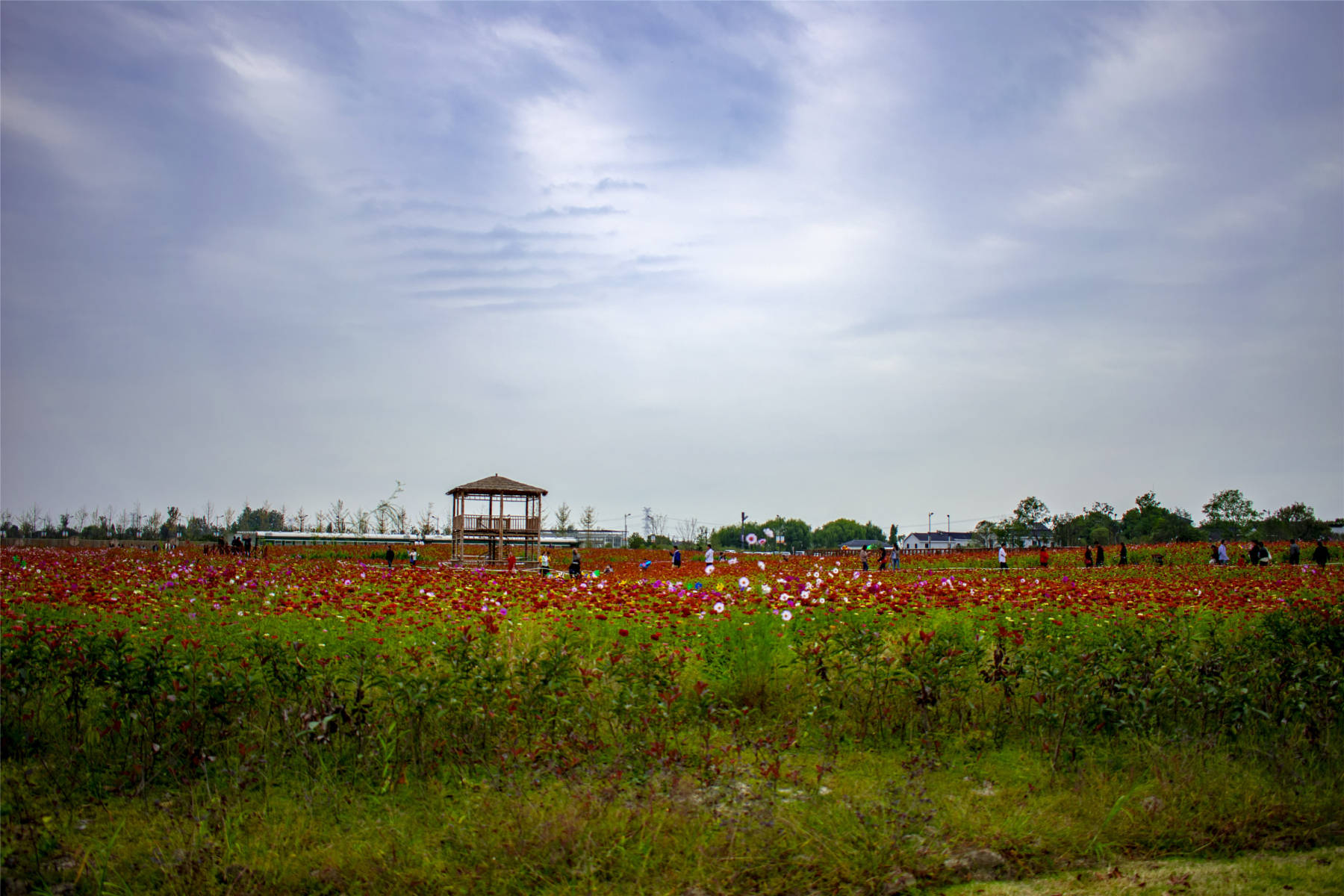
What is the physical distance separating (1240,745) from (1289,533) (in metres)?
57.0

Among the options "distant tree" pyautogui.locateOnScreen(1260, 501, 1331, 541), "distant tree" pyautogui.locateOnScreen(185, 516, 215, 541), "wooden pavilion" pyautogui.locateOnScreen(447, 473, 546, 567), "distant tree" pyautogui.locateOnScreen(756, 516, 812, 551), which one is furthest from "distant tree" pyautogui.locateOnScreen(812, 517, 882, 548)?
"wooden pavilion" pyautogui.locateOnScreen(447, 473, 546, 567)

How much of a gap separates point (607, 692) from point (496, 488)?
70.9 feet

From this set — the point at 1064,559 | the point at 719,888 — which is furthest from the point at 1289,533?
the point at 719,888

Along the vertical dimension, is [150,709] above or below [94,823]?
above

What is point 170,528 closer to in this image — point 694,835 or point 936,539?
point 694,835

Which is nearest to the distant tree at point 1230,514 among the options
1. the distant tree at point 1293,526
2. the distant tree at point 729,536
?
the distant tree at point 1293,526

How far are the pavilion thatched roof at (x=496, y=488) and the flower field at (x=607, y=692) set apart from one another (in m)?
18.9

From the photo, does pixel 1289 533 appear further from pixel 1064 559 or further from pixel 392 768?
pixel 392 768

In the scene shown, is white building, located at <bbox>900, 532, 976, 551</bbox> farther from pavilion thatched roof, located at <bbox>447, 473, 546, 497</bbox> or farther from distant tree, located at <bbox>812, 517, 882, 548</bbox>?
pavilion thatched roof, located at <bbox>447, 473, 546, 497</bbox>

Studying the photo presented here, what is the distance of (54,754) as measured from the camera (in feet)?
15.3

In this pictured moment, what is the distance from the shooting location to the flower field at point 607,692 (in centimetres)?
459

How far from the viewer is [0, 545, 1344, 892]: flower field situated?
181 inches

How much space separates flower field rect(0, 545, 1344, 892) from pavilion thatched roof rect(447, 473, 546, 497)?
18.9m

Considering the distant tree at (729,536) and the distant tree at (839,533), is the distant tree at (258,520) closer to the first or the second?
the distant tree at (729,536)
